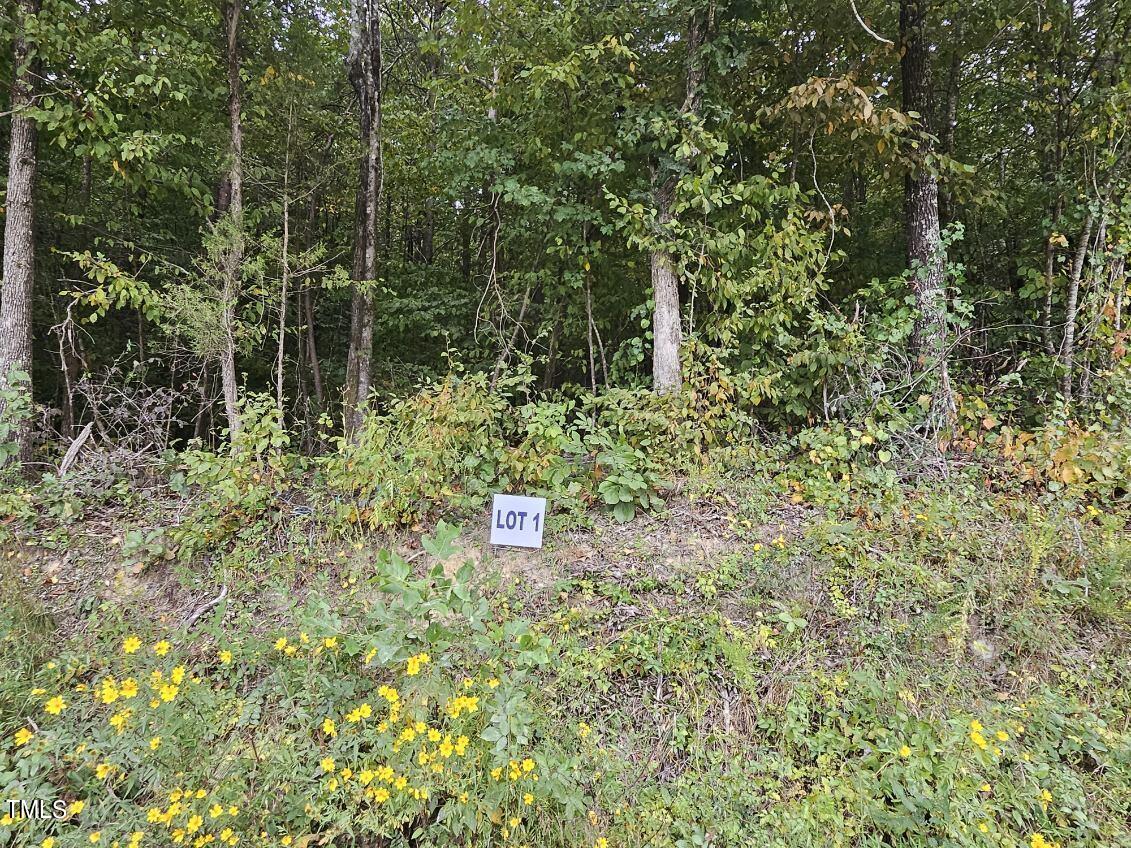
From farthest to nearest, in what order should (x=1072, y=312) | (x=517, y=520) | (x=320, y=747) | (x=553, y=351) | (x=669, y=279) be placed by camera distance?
(x=553, y=351), (x=669, y=279), (x=1072, y=312), (x=517, y=520), (x=320, y=747)

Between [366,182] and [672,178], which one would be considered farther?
[366,182]

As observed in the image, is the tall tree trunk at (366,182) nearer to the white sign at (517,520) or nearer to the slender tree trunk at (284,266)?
the slender tree trunk at (284,266)

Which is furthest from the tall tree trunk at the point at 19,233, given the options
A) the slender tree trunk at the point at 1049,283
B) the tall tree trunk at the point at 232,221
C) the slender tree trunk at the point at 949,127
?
the slender tree trunk at the point at 1049,283

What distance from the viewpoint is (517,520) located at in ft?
10.4

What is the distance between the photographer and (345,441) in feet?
11.5

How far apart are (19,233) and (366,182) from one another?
3.11m

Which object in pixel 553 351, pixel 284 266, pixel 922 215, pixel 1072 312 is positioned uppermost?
pixel 922 215

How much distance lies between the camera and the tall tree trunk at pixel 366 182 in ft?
20.0

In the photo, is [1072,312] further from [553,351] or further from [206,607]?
[206,607]

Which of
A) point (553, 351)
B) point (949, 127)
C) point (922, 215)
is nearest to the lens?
point (922, 215)

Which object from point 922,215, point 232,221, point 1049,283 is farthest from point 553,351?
point 1049,283

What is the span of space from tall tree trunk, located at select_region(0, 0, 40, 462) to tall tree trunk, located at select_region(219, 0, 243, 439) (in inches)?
58.3

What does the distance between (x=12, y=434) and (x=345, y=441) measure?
292 centimetres

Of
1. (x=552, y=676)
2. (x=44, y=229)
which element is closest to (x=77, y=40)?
(x=44, y=229)
